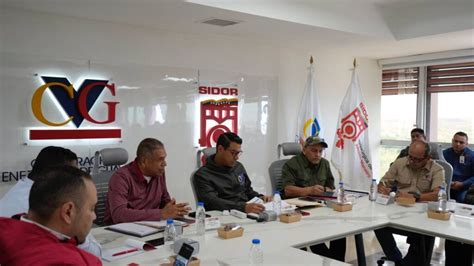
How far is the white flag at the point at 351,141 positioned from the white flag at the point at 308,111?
515 mm

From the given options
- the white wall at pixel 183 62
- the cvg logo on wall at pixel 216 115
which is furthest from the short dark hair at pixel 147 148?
the cvg logo on wall at pixel 216 115

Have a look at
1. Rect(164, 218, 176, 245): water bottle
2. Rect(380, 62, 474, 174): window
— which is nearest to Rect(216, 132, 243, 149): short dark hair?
Rect(164, 218, 176, 245): water bottle

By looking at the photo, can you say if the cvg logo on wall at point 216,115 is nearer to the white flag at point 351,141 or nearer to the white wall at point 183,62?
the white wall at point 183,62

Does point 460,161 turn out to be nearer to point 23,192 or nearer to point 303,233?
point 303,233

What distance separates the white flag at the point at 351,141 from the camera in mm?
6598

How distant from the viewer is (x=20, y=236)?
143cm

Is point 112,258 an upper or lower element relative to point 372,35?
lower

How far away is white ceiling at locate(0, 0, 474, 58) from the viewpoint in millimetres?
3998

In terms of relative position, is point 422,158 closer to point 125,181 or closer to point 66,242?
point 125,181

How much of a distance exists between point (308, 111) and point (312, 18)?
5.87ft

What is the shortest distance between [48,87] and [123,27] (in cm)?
102

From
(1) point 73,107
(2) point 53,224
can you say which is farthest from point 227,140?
(2) point 53,224

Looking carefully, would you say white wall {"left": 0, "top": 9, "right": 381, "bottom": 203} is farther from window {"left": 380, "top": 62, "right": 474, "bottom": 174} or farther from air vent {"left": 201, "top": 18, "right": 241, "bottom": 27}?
air vent {"left": 201, "top": 18, "right": 241, "bottom": 27}

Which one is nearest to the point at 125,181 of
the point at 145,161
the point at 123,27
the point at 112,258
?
the point at 145,161
